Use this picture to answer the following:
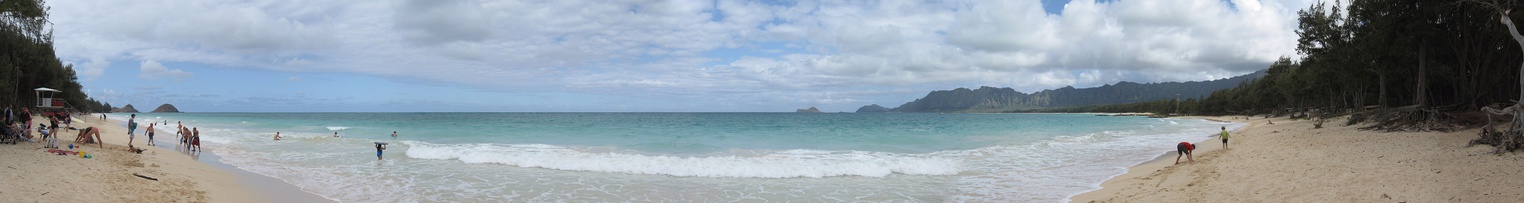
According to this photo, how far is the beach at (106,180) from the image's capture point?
847cm

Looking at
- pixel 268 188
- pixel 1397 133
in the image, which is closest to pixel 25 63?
pixel 268 188

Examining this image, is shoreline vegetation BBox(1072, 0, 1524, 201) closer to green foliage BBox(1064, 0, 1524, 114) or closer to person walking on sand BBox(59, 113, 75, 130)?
green foliage BBox(1064, 0, 1524, 114)

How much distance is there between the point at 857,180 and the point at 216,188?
418 inches

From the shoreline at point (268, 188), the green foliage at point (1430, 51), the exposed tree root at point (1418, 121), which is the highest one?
the green foliage at point (1430, 51)

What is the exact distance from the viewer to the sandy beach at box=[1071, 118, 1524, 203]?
7883 mm

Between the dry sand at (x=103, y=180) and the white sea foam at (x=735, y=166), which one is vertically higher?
the dry sand at (x=103, y=180)

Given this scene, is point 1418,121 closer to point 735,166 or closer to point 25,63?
point 735,166

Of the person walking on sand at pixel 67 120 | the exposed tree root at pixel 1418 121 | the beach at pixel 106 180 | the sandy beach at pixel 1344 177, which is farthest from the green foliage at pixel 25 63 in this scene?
the exposed tree root at pixel 1418 121

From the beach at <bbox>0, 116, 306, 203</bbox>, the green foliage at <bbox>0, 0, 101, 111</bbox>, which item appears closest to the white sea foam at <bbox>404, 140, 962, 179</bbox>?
the beach at <bbox>0, 116, 306, 203</bbox>

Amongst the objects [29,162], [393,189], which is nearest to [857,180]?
[393,189]

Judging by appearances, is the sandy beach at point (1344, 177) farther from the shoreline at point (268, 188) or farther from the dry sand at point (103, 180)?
the dry sand at point (103, 180)

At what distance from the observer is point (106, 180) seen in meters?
9.92

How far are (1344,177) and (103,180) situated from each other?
17.6 m

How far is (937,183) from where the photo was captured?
484 inches
